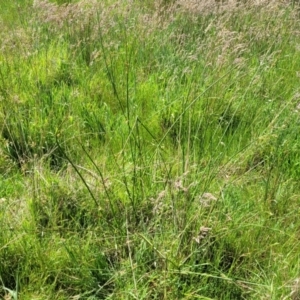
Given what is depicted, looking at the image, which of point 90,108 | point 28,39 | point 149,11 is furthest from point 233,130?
point 149,11

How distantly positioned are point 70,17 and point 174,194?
261 cm

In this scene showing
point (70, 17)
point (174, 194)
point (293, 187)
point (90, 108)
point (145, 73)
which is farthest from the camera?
point (70, 17)

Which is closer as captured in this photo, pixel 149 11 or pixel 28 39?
pixel 28 39

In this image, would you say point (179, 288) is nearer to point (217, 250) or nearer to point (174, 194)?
point (217, 250)

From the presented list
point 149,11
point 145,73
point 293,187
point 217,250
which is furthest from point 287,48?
point 217,250

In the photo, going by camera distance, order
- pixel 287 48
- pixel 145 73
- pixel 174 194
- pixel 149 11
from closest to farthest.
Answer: pixel 174 194
pixel 145 73
pixel 287 48
pixel 149 11

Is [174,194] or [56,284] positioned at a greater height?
[174,194]

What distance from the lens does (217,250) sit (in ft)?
5.92

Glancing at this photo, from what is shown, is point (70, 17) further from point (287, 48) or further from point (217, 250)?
point (217, 250)

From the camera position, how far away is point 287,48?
11.9 feet

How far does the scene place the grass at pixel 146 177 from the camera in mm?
1751

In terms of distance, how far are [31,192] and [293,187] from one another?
121 centimetres

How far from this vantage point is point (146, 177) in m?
2.12

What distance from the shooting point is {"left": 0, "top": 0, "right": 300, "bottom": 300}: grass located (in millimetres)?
1751
